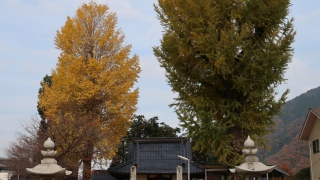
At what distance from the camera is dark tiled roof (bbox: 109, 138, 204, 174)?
77.2 ft

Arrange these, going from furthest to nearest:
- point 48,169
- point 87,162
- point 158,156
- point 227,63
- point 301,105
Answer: point 301,105 → point 158,156 → point 87,162 → point 227,63 → point 48,169

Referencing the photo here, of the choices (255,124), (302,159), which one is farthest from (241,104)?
(302,159)

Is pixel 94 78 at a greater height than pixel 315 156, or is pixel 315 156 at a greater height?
pixel 94 78

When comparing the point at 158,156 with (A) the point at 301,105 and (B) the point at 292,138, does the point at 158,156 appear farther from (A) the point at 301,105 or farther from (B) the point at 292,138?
(A) the point at 301,105

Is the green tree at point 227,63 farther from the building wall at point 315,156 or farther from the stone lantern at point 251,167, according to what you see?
the building wall at point 315,156

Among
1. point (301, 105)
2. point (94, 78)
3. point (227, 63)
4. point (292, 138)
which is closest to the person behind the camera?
point (227, 63)

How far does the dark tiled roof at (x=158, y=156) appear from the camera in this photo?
77.2 feet

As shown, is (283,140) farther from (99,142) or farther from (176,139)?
(99,142)

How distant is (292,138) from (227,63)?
52470 millimetres

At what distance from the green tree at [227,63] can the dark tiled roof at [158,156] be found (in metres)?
7.52

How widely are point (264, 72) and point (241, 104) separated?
1.77 metres

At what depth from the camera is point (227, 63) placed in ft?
50.7

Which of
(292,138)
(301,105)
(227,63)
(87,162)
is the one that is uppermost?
(301,105)

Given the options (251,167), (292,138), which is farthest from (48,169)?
(292,138)
